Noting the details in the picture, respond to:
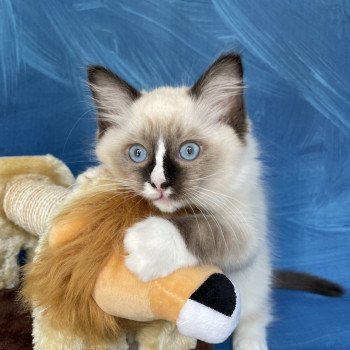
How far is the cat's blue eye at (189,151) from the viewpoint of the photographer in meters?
1.03

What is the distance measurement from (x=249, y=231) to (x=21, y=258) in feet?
2.82

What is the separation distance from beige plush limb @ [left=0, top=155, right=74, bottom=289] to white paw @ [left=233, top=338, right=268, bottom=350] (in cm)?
62

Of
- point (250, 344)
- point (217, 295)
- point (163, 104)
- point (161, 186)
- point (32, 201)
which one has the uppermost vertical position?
point (163, 104)

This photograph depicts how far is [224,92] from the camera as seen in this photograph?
1109 millimetres

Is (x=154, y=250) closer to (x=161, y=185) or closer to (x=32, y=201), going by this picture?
(x=161, y=185)

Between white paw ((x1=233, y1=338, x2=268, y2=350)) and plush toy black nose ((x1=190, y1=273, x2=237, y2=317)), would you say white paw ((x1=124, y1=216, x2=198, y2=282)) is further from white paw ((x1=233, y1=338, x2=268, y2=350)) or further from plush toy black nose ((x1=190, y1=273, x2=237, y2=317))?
white paw ((x1=233, y1=338, x2=268, y2=350))

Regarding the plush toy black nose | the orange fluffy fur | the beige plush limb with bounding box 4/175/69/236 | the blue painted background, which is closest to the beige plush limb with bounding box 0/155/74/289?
the beige plush limb with bounding box 4/175/69/236

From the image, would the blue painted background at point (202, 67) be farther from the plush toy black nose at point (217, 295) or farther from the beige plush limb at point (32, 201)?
the plush toy black nose at point (217, 295)

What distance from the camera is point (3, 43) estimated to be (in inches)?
66.9

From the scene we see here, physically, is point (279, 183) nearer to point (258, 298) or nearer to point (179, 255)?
point (258, 298)

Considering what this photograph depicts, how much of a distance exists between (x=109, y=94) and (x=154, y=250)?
44cm

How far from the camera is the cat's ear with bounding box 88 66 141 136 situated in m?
1.11

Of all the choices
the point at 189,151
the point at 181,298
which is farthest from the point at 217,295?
the point at 189,151

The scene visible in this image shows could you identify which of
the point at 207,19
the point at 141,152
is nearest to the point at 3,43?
the point at 207,19
